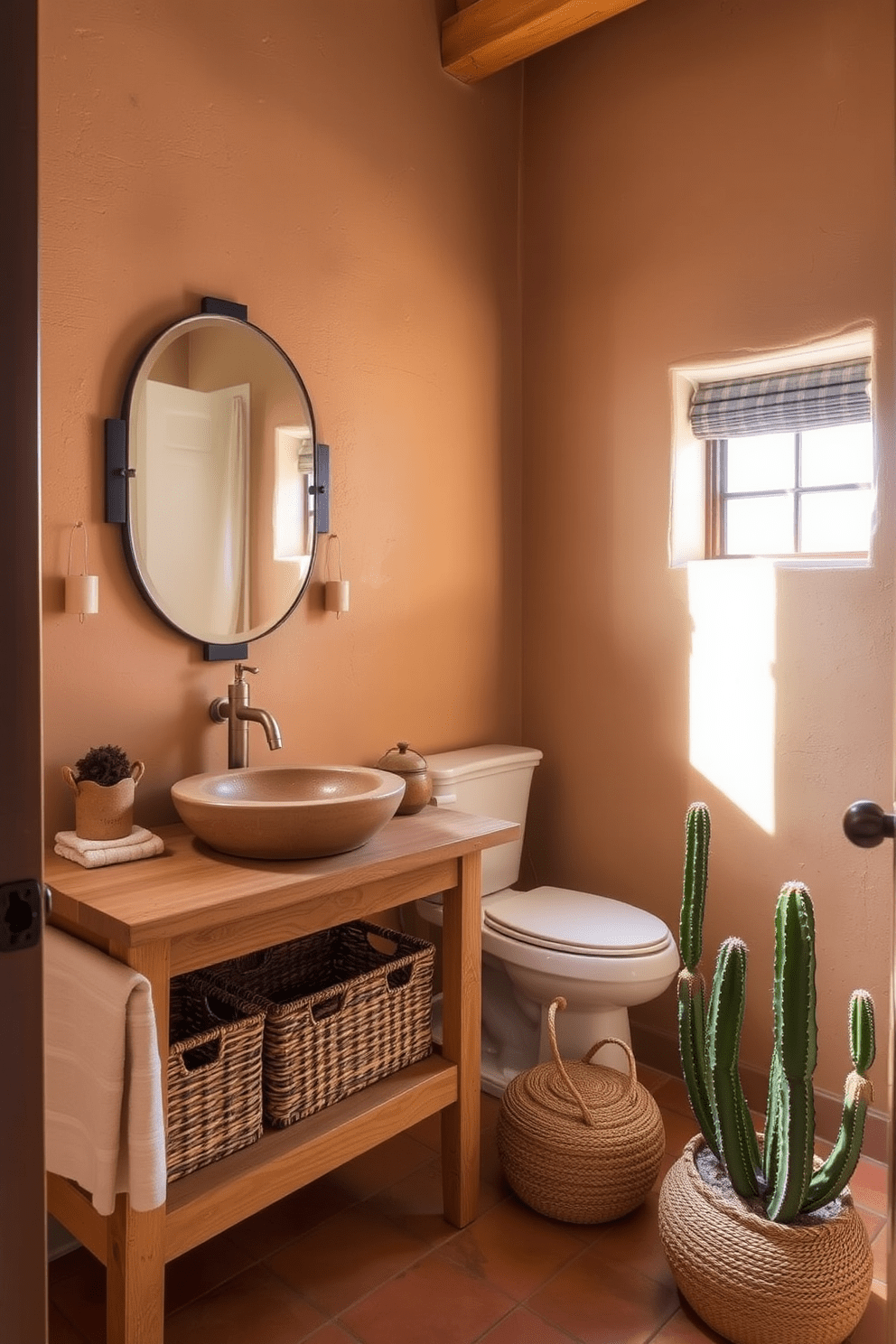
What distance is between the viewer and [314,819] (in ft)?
5.37

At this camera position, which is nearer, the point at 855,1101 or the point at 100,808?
the point at 855,1101

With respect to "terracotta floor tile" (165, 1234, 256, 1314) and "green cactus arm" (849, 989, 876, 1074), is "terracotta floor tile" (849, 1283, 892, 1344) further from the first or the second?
"terracotta floor tile" (165, 1234, 256, 1314)

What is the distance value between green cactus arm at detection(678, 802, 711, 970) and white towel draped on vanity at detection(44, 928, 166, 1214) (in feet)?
3.27

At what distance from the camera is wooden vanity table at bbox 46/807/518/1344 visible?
1.45m

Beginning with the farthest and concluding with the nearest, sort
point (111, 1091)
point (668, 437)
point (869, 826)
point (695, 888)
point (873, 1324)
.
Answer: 1. point (668, 437)
2. point (695, 888)
3. point (873, 1324)
4. point (111, 1091)
5. point (869, 826)

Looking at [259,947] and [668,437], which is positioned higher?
[668,437]

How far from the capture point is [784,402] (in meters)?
2.37

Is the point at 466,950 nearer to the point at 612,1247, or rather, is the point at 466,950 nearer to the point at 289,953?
the point at 289,953

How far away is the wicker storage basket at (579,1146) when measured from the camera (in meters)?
1.94

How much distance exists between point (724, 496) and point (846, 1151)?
1.64m

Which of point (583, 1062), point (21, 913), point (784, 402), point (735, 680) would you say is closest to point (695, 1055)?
point (583, 1062)

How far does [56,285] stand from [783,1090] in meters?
1.94

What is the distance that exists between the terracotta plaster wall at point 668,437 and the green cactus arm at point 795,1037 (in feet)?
2.38

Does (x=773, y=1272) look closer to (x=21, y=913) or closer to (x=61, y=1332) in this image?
(x=61, y=1332)
